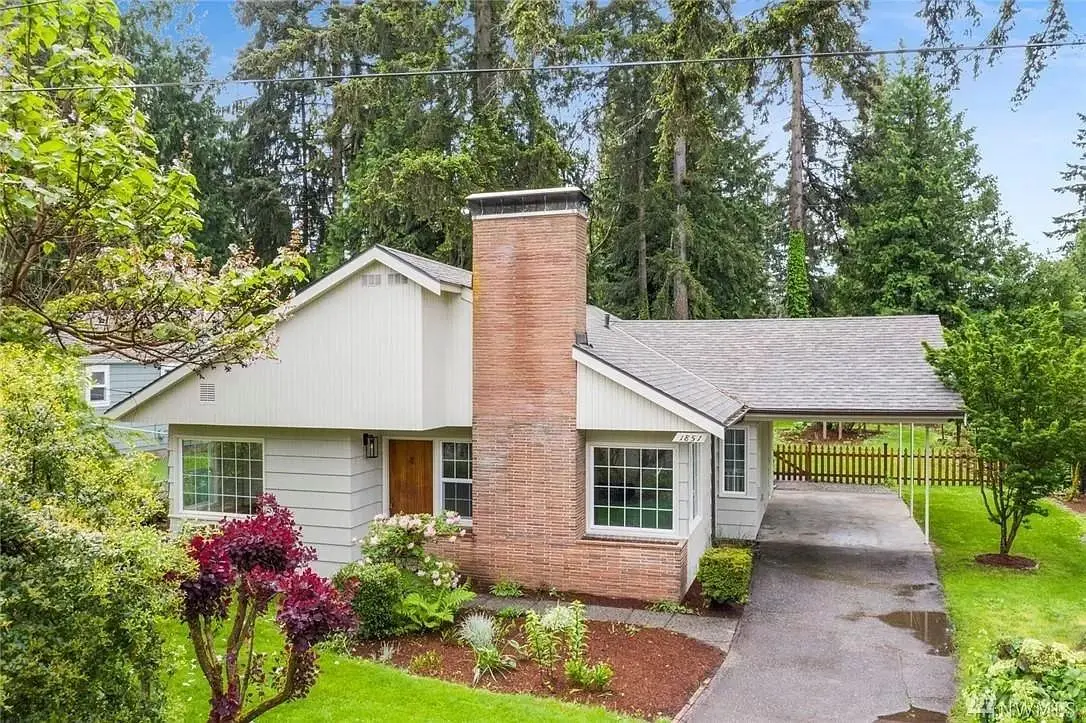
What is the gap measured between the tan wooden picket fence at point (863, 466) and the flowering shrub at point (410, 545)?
14.2m

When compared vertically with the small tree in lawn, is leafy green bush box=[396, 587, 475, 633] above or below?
below

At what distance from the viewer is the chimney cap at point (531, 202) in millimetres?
11281

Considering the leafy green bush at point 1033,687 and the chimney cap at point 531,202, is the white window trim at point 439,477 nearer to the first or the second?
the chimney cap at point 531,202

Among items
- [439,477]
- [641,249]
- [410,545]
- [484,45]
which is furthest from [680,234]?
[410,545]

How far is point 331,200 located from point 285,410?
22981mm

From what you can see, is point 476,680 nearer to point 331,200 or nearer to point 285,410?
point 285,410

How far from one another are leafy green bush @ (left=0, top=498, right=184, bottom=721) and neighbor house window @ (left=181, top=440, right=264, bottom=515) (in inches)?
313

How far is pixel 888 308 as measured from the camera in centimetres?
2856

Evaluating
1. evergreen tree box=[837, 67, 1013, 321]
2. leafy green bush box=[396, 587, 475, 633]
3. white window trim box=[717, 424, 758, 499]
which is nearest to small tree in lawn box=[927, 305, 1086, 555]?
white window trim box=[717, 424, 758, 499]

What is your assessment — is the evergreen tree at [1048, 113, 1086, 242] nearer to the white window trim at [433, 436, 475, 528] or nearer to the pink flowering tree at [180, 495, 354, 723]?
the white window trim at [433, 436, 475, 528]

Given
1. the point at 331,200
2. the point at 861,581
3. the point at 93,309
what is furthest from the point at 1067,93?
the point at 331,200

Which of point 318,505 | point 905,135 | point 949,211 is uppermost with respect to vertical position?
point 905,135

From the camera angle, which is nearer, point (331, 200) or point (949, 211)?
point (949, 211)

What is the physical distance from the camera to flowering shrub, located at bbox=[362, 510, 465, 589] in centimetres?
983
